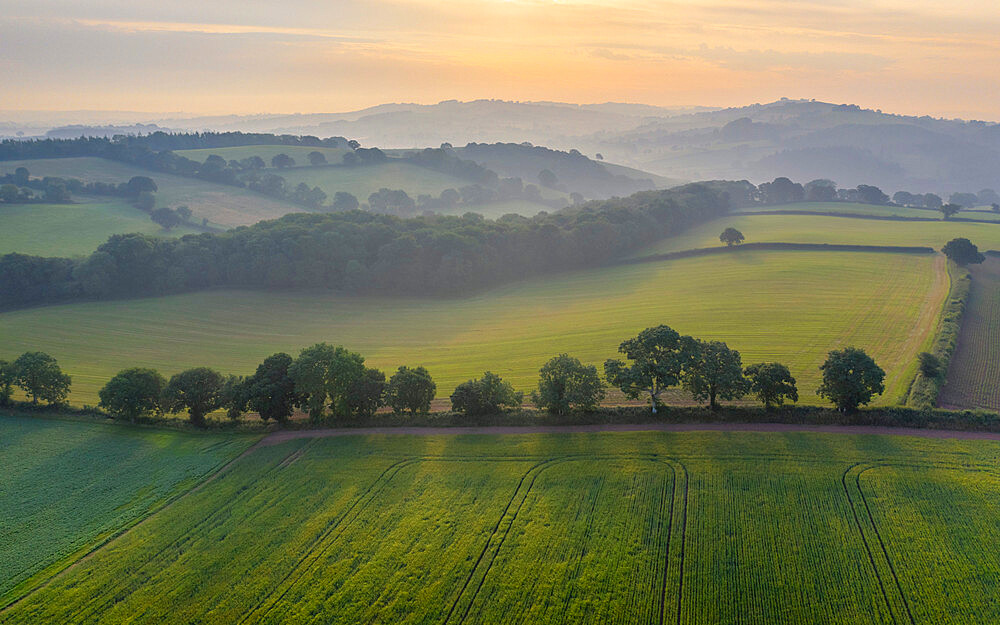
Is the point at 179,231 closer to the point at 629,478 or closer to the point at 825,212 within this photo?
the point at 629,478

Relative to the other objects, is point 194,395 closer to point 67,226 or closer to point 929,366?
point 929,366

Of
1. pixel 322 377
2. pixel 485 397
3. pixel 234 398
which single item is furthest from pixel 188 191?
pixel 485 397

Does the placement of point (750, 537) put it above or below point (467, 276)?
below

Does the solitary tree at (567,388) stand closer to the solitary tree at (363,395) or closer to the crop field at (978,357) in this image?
the solitary tree at (363,395)

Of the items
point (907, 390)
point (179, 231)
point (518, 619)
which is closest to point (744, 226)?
point (907, 390)

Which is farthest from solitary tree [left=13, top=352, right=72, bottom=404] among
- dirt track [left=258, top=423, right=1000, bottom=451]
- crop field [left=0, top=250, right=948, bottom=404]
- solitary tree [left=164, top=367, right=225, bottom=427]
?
dirt track [left=258, top=423, right=1000, bottom=451]

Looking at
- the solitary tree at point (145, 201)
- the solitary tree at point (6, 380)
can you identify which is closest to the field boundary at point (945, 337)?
the solitary tree at point (6, 380)
